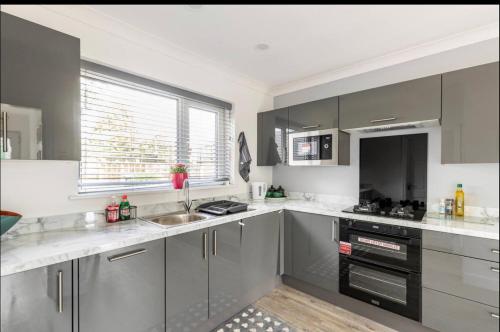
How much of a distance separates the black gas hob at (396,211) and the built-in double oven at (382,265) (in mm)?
111

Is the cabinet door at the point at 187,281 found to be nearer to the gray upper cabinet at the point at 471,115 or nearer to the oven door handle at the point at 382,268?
the oven door handle at the point at 382,268

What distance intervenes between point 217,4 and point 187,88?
874 millimetres

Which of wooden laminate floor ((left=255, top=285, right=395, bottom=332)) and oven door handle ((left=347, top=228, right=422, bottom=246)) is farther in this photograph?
wooden laminate floor ((left=255, top=285, right=395, bottom=332))

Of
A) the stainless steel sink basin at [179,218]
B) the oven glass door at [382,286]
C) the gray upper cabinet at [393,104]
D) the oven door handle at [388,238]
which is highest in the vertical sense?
the gray upper cabinet at [393,104]

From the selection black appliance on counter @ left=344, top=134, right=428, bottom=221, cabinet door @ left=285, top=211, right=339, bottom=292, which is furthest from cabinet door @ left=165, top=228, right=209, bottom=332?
black appliance on counter @ left=344, top=134, right=428, bottom=221

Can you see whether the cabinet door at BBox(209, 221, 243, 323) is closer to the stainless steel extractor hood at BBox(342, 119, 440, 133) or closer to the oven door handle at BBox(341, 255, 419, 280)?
the oven door handle at BBox(341, 255, 419, 280)

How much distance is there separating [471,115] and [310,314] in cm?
182

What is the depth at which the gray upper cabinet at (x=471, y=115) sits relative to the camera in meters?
0.99

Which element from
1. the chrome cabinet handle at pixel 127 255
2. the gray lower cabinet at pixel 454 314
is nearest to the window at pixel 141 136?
the chrome cabinet handle at pixel 127 255

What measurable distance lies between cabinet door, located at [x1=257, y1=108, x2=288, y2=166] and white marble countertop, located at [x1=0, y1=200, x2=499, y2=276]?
1093mm

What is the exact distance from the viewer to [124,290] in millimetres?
1305

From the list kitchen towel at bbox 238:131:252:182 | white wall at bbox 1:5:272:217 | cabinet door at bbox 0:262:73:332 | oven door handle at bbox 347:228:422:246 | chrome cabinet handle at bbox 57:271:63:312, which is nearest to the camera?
cabinet door at bbox 0:262:73:332

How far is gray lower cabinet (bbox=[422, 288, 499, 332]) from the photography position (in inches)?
52.4

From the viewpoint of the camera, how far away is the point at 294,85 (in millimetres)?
2842
